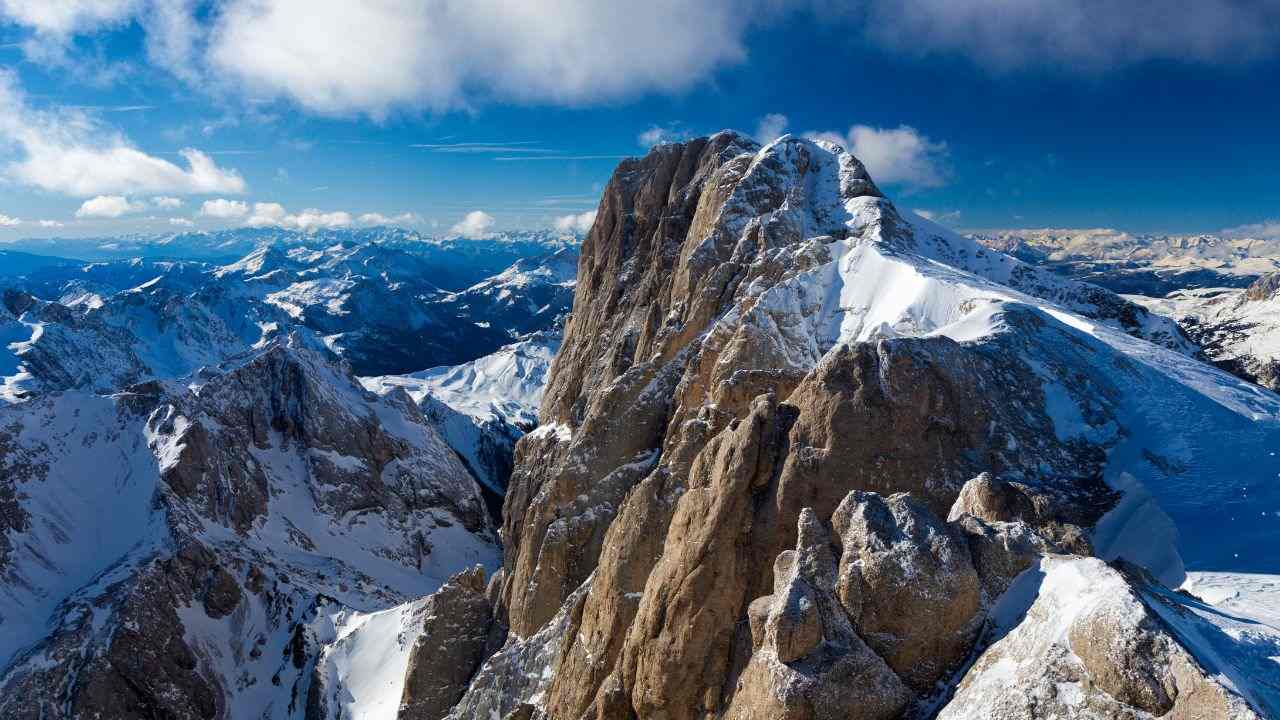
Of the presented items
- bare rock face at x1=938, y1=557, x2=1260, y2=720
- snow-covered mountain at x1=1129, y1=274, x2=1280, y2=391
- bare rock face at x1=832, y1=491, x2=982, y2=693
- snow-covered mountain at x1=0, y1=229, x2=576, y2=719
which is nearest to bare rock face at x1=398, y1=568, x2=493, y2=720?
snow-covered mountain at x1=0, y1=229, x2=576, y2=719

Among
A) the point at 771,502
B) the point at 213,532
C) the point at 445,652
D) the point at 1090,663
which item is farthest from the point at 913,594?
the point at 213,532

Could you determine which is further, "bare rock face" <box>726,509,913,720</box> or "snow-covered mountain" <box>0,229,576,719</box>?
"snow-covered mountain" <box>0,229,576,719</box>

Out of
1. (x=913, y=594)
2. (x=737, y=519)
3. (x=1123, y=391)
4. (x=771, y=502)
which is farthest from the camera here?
(x=1123, y=391)

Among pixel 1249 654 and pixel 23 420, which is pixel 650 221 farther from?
pixel 23 420

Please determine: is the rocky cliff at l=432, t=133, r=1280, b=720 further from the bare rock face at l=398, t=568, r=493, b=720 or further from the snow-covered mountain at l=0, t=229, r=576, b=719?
the snow-covered mountain at l=0, t=229, r=576, b=719

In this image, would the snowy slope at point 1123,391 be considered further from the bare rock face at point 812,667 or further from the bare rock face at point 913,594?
the bare rock face at point 812,667

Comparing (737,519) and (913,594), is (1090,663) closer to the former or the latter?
(913,594)

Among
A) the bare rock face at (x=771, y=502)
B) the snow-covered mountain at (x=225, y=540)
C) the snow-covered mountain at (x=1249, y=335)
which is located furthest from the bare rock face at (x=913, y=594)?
the snow-covered mountain at (x=1249, y=335)
